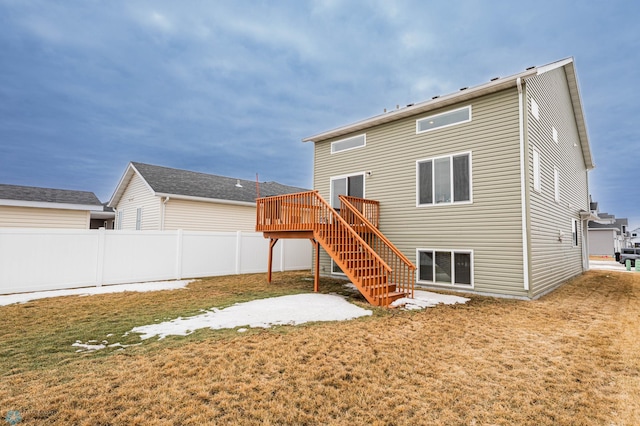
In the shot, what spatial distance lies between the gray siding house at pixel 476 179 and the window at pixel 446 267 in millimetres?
29

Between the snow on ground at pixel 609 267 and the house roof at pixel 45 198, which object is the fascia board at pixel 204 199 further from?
the snow on ground at pixel 609 267

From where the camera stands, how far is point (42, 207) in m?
13.7

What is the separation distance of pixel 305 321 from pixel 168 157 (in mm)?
86254

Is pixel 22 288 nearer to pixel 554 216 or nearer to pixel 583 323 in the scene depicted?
pixel 583 323

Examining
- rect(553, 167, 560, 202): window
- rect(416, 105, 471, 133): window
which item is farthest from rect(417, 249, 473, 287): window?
rect(553, 167, 560, 202): window

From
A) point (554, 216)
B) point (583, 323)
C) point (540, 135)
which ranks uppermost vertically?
point (540, 135)

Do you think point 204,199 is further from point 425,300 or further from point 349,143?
point 425,300

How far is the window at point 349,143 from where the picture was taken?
37.4 feet

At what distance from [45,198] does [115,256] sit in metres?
8.21

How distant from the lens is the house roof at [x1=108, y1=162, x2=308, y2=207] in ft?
46.8

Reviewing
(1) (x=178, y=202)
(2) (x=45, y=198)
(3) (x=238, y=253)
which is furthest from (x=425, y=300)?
(2) (x=45, y=198)

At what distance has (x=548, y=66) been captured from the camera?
8.63 meters

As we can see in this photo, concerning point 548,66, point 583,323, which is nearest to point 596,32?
point 548,66

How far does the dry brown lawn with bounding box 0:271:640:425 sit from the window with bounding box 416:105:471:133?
5.71m
